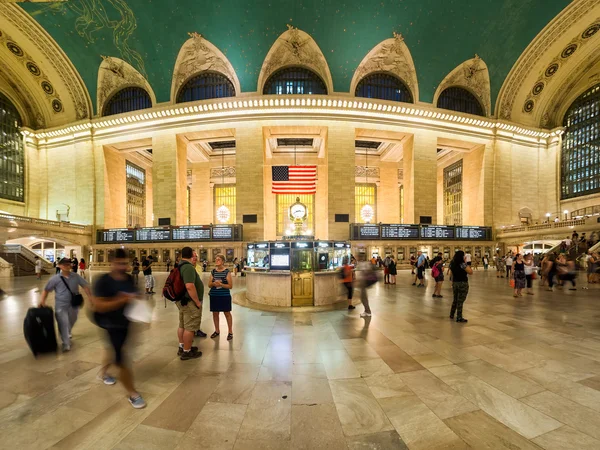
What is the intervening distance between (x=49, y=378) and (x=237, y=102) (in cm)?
2034

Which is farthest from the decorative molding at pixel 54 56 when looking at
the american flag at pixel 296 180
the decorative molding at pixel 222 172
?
the american flag at pixel 296 180

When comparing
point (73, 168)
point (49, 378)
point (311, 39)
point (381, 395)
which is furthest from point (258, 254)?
point (73, 168)

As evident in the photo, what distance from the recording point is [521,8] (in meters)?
18.6

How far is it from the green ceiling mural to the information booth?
17335mm

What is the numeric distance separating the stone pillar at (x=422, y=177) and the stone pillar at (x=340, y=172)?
5.29m

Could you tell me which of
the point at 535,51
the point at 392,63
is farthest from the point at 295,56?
the point at 535,51

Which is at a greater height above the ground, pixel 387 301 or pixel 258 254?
pixel 258 254

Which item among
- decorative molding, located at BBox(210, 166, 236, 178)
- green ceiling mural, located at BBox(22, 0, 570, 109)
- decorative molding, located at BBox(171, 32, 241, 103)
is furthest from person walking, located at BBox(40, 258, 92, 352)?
decorative molding, located at BBox(210, 166, 236, 178)

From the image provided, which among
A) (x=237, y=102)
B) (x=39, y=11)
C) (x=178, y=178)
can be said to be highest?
(x=39, y=11)

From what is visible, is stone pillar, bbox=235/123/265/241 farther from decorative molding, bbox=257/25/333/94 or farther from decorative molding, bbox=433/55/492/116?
decorative molding, bbox=433/55/492/116

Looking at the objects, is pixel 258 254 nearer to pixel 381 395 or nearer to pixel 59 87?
pixel 381 395

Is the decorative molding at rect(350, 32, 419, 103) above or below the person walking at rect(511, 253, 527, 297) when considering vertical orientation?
above

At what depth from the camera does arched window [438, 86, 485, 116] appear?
899 inches

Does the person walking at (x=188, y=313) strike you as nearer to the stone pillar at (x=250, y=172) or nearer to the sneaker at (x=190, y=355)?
the sneaker at (x=190, y=355)
